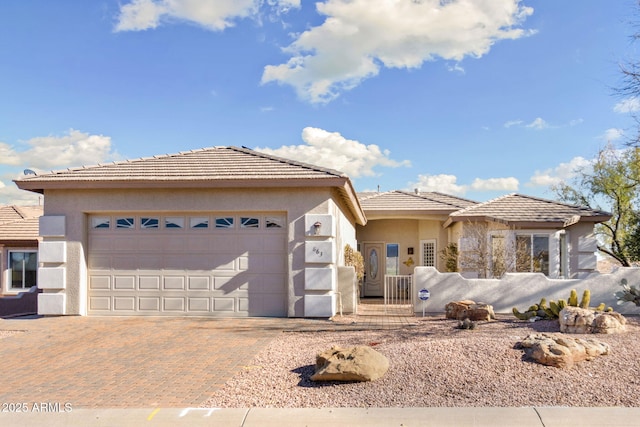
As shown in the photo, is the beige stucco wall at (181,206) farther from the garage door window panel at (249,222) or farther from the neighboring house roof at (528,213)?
the neighboring house roof at (528,213)

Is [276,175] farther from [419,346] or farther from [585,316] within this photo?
[585,316]

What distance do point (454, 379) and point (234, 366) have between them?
3241 millimetres

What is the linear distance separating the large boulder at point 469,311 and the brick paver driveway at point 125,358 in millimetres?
4035

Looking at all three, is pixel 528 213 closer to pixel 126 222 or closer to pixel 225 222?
pixel 225 222

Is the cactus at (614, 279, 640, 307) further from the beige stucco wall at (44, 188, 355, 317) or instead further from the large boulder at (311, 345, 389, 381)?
the large boulder at (311, 345, 389, 381)

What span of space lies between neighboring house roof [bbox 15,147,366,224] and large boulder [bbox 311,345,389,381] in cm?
622

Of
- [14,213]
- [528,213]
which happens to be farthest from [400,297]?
[14,213]

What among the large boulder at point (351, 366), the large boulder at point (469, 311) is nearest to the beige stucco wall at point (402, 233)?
the large boulder at point (469, 311)

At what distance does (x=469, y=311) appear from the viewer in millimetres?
12078

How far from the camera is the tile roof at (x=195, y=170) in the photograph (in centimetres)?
1295

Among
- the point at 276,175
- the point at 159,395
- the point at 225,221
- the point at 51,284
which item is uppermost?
the point at 276,175

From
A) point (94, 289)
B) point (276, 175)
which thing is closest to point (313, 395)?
point (276, 175)

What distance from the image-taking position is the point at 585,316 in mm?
9547

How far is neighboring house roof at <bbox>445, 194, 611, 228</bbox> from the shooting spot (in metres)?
16.9
